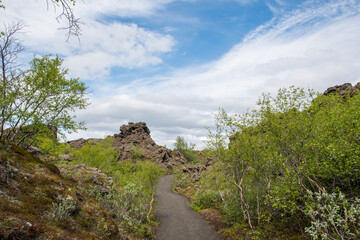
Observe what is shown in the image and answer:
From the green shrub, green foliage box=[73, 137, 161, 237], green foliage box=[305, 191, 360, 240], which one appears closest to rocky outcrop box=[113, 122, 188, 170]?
green foliage box=[73, 137, 161, 237]

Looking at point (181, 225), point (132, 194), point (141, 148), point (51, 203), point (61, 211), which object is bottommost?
point (181, 225)

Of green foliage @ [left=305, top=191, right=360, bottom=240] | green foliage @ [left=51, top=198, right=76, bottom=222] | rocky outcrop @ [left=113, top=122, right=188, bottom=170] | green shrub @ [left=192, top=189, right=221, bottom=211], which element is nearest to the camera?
green foliage @ [left=305, top=191, right=360, bottom=240]

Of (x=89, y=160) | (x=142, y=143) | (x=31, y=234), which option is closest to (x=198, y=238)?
(x=31, y=234)

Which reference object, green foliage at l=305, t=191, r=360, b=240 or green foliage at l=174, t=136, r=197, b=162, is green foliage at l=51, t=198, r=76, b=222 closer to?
green foliage at l=305, t=191, r=360, b=240

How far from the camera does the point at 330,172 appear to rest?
11.3 m

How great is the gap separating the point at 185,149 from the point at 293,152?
94.6 metres

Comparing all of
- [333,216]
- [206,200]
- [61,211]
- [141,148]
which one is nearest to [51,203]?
[61,211]

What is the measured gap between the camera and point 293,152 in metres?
14.1

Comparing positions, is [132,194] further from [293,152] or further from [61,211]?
[293,152]

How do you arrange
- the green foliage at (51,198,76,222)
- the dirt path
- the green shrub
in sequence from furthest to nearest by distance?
the green shrub, the dirt path, the green foliage at (51,198,76,222)

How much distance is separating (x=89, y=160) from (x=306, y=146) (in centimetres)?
3542

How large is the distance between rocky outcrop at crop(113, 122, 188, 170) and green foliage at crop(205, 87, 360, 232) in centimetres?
5821

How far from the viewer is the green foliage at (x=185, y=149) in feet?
342

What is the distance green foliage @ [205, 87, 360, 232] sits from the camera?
1135 cm
